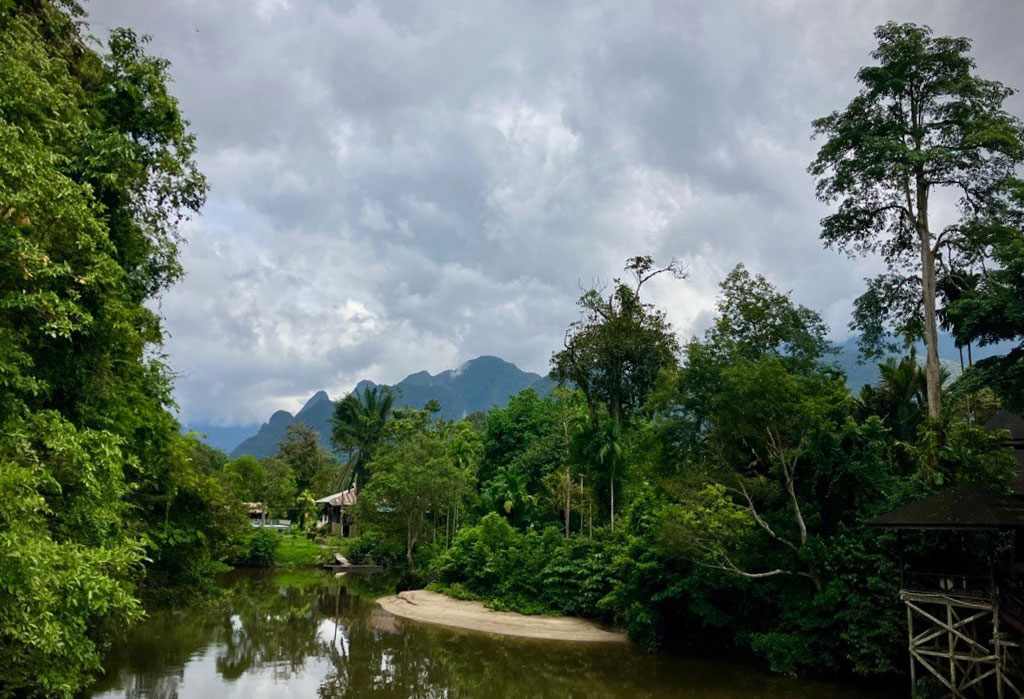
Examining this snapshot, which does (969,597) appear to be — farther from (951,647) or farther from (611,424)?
(611,424)

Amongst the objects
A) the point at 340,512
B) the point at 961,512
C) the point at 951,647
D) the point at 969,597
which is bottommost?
the point at 951,647

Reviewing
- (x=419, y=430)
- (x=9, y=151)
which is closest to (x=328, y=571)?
(x=419, y=430)

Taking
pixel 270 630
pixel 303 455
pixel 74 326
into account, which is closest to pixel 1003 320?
pixel 74 326

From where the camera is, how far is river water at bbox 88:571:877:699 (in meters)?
16.1

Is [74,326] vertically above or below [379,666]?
above

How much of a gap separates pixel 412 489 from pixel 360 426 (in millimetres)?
19978

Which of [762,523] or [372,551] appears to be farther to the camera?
[372,551]

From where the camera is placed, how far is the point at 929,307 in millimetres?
18250

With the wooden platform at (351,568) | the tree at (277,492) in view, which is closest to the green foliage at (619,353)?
the wooden platform at (351,568)

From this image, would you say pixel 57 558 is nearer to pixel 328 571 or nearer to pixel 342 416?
pixel 328 571

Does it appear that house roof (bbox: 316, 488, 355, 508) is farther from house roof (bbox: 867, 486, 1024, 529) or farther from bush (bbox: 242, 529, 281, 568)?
house roof (bbox: 867, 486, 1024, 529)

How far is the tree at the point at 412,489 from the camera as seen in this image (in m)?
34.3

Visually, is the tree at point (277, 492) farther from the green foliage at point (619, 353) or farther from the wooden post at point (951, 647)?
the wooden post at point (951, 647)

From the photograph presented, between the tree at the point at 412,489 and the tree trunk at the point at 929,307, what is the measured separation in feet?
72.8
